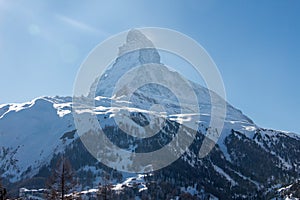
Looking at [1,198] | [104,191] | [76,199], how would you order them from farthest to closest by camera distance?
1. [104,191]
2. [76,199]
3. [1,198]

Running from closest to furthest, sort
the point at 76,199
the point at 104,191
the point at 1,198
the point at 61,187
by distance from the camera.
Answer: the point at 1,198, the point at 61,187, the point at 76,199, the point at 104,191

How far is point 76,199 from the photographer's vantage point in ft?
184

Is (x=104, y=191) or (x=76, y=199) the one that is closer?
(x=76, y=199)

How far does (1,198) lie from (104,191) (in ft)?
86.1

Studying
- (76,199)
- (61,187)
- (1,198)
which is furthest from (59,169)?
(1,198)

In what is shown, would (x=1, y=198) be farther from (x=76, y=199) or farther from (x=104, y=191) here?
(x=104, y=191)

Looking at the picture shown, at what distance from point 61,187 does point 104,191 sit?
15.4 m

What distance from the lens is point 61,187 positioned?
48469 millimetres

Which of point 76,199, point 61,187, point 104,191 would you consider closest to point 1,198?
point 61,187

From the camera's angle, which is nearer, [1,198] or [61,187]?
[1,198]

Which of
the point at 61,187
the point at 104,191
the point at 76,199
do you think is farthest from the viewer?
the point at 104,191

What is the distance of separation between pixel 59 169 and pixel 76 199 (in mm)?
6791

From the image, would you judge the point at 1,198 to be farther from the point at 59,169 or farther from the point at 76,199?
the point at 76,199

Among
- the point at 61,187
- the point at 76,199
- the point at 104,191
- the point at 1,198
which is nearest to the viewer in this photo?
the point at 1,198
